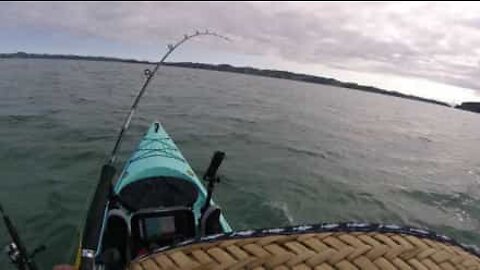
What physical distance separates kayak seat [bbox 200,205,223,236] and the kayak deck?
2.15m

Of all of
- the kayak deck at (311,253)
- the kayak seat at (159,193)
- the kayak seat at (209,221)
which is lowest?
the kayak seat at (159,193)

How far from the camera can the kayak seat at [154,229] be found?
16.9ft

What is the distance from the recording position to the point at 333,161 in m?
16.7

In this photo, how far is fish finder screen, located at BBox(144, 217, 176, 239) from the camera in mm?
5176

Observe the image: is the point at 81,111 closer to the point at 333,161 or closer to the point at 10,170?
the point at 10,170

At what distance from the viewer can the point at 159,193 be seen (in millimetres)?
6602

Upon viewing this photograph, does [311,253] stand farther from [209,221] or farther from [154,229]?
[154,229]

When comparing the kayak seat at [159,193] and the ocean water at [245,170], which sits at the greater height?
the kayak seat at [159,193]

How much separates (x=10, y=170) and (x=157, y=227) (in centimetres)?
717

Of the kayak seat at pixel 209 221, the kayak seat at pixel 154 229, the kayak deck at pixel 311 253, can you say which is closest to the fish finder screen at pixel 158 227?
the kayak seat at pixel 154 229

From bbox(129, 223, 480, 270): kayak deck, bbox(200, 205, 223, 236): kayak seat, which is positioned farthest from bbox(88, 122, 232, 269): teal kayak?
bbox(129, 223, 480, 270): kayak deck

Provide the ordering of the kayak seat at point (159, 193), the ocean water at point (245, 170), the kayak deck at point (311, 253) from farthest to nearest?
the ocean water at point (245, 170) → the kayak seat at point (159, 193) → the kayak deck at point (311, 253)

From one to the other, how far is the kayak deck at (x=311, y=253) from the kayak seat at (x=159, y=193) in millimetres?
3397

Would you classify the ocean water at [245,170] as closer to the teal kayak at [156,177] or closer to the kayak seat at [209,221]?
the teal kayak at [156,177]
